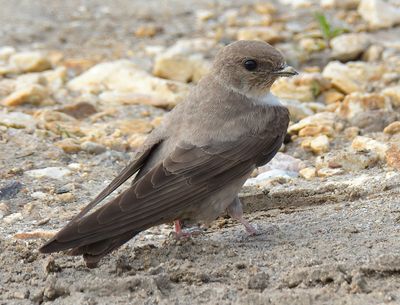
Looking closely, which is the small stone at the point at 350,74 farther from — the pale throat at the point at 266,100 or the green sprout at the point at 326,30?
the pale throat at the point at 266,100

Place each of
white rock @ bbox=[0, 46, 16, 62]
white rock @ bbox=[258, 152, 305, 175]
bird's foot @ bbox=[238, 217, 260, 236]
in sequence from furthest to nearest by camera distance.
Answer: white rock @ bbox=[0, 46, 16, 62]
white rock @ bbox=[258, 152, 305, 175]
bird's foot @ bbox=[238, 217, 260, 236]

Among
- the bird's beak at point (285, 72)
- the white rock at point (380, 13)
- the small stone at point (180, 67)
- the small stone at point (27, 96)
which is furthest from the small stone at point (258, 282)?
the white rock at point (380, 13)

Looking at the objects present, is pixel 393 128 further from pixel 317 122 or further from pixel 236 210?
pixel 236 210

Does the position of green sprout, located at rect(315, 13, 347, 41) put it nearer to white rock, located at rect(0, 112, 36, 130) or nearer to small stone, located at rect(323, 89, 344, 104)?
small stone, located at rect(323, 89, 344, 104)

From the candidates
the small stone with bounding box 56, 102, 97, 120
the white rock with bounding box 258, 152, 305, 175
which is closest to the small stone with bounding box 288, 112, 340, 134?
the white rock with bounding box 258, 152, 305, 175

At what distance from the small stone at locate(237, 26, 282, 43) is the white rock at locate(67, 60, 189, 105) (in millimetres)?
1347

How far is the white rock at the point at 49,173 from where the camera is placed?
6125mm

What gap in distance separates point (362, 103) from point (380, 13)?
290cm

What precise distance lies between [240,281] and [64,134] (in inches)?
123

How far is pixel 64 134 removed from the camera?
7.02 m

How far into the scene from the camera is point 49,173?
20.2 feet

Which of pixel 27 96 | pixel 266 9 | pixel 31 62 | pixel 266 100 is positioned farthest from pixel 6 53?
pixel 266 100

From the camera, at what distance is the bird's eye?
5.70 meters

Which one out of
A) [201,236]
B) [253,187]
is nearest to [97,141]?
[253,187]
